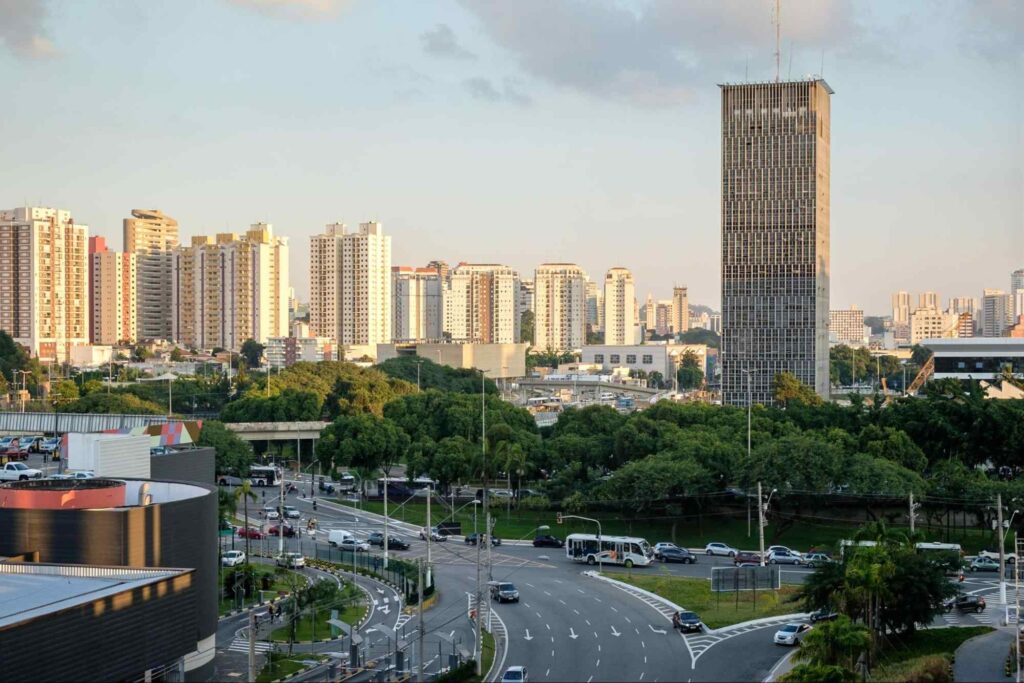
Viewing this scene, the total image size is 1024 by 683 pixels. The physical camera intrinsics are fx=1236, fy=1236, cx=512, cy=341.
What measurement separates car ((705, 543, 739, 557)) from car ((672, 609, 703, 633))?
49.2 ft

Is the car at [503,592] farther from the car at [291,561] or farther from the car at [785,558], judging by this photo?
the car at [785,558]

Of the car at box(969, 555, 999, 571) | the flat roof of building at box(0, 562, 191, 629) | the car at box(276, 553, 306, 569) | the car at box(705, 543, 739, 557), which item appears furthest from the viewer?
the car at box(705, 543, 739, 557)

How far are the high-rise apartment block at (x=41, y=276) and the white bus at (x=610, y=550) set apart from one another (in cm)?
13906

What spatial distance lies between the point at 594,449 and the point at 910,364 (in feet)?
420

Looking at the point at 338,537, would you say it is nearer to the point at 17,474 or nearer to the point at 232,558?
the point at 232,558

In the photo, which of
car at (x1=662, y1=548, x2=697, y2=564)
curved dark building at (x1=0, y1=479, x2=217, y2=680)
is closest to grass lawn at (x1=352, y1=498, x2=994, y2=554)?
car at (x1=662, y1=548, x2=697, y2=564)

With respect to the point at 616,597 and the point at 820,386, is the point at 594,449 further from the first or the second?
the point at 820,386

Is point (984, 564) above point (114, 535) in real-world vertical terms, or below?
below

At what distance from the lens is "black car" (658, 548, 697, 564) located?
184 feet

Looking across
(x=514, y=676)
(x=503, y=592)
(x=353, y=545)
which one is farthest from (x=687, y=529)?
(x=514, y=676)

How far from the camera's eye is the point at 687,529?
207ft

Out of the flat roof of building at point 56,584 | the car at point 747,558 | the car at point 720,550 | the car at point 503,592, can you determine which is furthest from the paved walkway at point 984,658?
the flat roof of building at point 56,584

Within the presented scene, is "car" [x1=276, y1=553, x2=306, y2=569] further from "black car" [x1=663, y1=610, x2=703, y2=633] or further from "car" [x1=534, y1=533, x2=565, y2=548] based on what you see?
"black car" [x1=663, y1=610, x2=703, y2=633]

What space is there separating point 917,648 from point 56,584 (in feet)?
85.5
